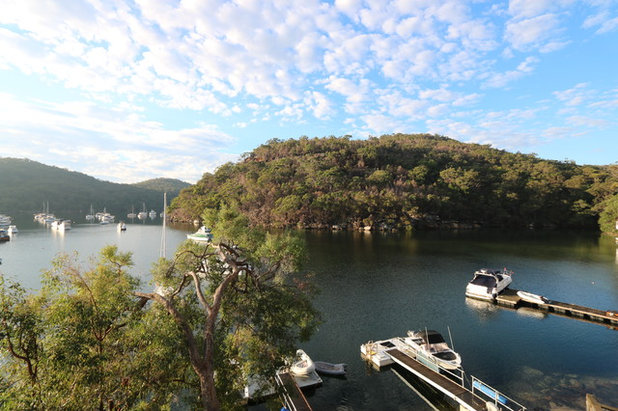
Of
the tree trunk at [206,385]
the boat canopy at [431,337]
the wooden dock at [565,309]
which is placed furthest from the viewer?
the wooden dock at [565,309]

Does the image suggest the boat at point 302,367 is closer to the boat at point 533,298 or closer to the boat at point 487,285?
the boat at point 487,285

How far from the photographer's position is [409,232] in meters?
80.3

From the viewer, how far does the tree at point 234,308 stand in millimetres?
10445

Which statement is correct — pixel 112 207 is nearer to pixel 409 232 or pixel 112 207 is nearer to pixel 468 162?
pixel 409 232

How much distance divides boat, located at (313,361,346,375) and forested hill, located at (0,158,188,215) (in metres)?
165

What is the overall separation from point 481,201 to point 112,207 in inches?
6595

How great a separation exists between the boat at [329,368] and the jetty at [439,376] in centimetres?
238

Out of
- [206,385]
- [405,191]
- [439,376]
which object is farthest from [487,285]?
[405,191]

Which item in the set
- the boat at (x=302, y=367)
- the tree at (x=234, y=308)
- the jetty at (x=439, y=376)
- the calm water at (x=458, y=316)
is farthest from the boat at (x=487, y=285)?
the tree at (x=234, y=308)

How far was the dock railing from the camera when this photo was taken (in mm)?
14344

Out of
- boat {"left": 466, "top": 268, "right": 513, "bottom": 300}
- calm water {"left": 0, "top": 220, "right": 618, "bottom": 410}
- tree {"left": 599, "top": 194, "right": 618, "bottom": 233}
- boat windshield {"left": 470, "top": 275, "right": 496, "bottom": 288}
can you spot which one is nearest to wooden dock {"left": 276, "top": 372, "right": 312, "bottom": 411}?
calm water {"left": 0, "top": 220, "right": 618, "bottom": 410}

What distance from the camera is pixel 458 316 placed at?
26.6 m

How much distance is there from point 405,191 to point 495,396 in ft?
268

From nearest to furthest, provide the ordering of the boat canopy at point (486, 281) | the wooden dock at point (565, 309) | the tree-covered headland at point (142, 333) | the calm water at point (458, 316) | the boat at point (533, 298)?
the tree-covered headland at point (142, 333) → the calm water at point (458, 316) → the wooden dock at point (565, 309) → the boat at point (533, 298) → the boat canopy at point (486, 281)
